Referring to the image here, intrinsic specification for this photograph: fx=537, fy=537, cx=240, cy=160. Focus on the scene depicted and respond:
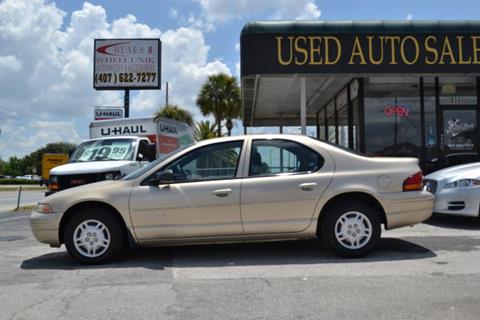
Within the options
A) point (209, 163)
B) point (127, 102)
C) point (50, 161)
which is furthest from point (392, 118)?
point (127, 102)

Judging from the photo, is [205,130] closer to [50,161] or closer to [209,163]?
[50,161]

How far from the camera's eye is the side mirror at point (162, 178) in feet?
21.1

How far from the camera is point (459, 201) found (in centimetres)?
892

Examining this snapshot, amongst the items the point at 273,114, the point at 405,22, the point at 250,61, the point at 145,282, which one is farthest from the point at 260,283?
the point at 273,114

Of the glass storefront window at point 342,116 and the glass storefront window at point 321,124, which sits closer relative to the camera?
the glass storefront window at point 342,116

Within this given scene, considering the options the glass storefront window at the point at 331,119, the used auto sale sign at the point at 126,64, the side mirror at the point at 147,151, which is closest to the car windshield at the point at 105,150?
the side mirror at the point at 147,151

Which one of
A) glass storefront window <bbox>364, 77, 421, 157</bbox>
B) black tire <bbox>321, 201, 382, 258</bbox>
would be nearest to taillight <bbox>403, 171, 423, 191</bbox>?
black tire <bbox>321, 201, 382, 258</bbox>

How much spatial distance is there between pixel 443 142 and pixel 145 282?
32.0 feet

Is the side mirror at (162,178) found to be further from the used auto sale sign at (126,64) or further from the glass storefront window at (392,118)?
the used auto sale sign at (126,64)

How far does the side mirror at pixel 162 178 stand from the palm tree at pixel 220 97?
27.8 meters

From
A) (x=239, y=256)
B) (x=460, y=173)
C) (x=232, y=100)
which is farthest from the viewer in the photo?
(x=232, y=100)

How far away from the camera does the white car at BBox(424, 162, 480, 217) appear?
29.0 ft

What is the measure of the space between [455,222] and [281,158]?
4.78 metres

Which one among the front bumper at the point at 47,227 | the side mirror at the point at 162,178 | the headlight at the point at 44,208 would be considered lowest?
the front bumper at the point at 47,227
